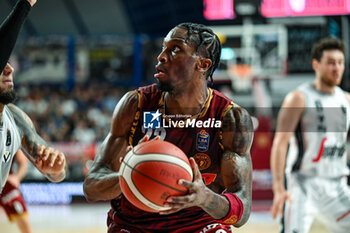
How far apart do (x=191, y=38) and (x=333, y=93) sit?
7.20 ft

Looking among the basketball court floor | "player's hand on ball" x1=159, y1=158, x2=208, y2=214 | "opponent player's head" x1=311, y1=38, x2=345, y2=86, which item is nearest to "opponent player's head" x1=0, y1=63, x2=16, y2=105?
"player's hand on ball" x1=159, y1=158, x2=208, y2=214

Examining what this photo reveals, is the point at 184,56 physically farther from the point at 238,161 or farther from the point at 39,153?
the point at 39,153

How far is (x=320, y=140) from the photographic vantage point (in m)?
4.62

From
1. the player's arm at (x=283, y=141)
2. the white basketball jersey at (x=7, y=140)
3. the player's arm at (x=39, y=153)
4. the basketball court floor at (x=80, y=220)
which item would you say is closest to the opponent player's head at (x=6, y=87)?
the white basketball jersey at (x=7, y=140)

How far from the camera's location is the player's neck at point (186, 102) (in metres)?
3.16

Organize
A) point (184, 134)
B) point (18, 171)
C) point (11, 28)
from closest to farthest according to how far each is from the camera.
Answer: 1. point (11, 28)
2. point (184, 134)
3. point (18, 171)

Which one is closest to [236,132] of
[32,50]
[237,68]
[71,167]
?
[71,167]

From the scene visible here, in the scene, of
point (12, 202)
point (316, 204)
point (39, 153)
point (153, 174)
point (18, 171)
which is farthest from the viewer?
point (18, 171)

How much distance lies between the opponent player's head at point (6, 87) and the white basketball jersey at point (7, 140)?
0.16m

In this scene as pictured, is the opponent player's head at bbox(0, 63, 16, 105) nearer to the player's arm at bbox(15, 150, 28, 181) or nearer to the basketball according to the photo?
the basketball

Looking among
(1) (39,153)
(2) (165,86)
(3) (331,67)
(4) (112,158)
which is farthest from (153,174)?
(3) (331,67)

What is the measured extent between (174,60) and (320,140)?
2.15 meters

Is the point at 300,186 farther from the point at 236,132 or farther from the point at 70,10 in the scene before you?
the point at 70,10

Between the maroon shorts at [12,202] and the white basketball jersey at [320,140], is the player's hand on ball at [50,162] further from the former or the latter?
the maroon shorts at [12,202]
